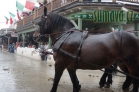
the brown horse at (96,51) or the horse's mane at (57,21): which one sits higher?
the horse's mane at (57,21)

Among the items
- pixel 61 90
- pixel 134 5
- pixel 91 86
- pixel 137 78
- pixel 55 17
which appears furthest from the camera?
pixel 134 5

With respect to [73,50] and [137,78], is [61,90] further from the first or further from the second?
[137,78]

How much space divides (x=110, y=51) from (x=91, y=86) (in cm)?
279

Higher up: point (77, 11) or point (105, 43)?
point (77, 11)

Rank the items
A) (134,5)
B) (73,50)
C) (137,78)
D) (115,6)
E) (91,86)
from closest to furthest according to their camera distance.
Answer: (137,78) < (73,50) < (91,86) < (115,6) < (134,5)

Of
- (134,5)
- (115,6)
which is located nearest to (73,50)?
(115,6)

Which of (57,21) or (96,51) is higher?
(57,21)

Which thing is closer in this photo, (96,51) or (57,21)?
(96,51)

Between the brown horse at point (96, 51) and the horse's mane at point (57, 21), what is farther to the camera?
the horse's mane at point (57, 21)

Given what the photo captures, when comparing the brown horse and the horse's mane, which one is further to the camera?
the horse's mane

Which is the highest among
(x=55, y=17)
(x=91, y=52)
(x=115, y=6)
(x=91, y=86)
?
(x=115, y=6)

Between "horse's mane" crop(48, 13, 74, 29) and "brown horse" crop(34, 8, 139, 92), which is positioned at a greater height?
"horse's mane" crop(48, 13, 74, 29)

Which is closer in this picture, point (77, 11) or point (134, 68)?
point (134, 68)

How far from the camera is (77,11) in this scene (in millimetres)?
13812
